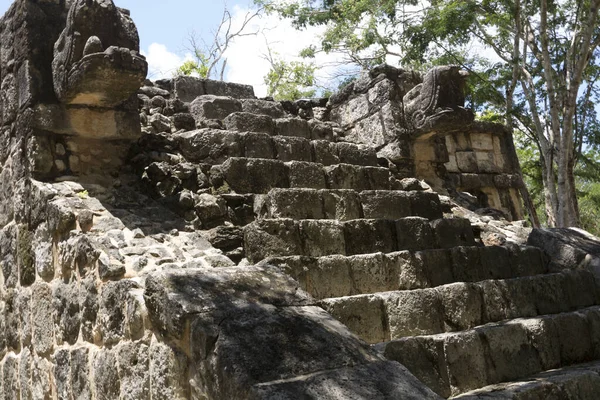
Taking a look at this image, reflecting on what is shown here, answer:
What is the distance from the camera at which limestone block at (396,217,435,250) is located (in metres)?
4.70

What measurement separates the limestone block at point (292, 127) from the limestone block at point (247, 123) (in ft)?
0.48

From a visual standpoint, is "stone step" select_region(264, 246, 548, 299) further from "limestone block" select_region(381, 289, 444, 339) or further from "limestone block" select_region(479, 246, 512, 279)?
"limestone block" select_region(381, 289, 444, 339)

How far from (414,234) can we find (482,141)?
4.90 meters

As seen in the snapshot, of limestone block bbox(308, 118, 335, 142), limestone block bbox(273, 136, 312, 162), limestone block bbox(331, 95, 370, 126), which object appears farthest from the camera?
limestone block bbox(331, 95, 370, 126)

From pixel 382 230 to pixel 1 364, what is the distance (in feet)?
10.5

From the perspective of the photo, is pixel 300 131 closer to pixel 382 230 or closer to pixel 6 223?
pixel 382 230

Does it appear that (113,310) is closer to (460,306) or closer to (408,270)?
(408,270)

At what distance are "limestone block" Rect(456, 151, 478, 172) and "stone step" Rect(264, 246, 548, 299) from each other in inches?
146

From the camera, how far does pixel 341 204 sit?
4.84 meters

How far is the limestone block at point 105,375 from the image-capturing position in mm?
3359

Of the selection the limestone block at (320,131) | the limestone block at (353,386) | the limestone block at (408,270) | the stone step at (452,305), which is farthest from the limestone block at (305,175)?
the limestone block at (353,386)

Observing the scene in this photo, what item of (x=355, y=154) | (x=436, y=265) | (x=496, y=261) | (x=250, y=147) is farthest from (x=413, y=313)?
(x=355, y=154)

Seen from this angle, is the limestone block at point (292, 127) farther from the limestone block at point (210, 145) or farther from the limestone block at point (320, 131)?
the limestone block at point (210, 145)

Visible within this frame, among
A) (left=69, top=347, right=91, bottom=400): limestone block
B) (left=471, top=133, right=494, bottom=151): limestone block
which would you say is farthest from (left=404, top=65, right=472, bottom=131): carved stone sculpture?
(left=69, top=347, right=91, bottom=400): limestone block
